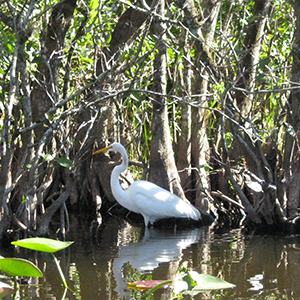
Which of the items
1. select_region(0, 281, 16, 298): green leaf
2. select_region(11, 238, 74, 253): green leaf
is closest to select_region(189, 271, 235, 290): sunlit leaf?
select_region(11, 238, 74, 253): green leaf

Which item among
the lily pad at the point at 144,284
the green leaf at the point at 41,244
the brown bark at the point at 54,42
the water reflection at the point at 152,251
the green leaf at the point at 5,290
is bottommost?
the water reflection at the point at 152,251

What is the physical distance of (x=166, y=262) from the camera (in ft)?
17.5

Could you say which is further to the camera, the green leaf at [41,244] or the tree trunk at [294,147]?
the tree trunk at [294,147]

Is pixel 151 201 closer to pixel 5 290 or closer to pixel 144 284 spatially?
pixel 144 284

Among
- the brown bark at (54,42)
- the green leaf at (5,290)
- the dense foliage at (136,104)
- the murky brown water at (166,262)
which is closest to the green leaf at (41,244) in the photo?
the green leaf at (5,290)

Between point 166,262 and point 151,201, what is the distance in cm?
241

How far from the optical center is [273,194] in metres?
6.78

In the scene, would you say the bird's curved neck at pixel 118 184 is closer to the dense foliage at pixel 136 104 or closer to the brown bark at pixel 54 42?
the dense foliage at pixel 136 104

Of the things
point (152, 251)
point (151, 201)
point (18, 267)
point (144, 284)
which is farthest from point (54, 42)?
point (18, 267)

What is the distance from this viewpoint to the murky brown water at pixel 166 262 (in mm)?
4273

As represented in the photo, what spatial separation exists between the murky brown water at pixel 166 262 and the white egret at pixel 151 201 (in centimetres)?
35

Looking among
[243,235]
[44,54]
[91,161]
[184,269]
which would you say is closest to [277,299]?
[184,269]

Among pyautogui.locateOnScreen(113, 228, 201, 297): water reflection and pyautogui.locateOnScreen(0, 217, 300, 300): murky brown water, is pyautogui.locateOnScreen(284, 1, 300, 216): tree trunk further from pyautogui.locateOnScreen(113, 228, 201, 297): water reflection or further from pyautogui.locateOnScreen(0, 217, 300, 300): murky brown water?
pyautogui.locateOnScreen(113, 228, 201, 297): water reflection

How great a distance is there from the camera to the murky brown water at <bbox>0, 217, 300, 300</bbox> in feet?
14.0
